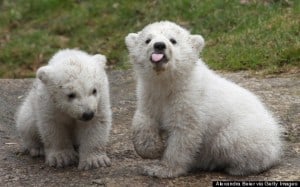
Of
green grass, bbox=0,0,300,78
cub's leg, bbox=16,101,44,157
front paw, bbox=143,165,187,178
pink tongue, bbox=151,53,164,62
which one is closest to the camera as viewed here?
pink tongue, bbox=151,53,164,62

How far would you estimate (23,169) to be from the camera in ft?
23.5

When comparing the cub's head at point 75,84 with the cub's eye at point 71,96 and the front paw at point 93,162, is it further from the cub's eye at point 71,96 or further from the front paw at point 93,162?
the front paw at point 93,162

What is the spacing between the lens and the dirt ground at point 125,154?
6.41 meters

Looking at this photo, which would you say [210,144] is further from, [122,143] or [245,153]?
[122,143]

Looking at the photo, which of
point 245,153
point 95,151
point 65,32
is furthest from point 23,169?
point 65,32

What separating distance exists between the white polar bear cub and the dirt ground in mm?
192

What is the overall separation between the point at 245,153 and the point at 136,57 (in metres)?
1.37

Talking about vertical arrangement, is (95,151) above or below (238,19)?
below

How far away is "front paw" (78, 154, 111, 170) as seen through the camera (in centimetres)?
697

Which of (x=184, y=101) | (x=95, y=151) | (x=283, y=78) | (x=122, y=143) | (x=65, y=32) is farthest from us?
(x=65, y=32)

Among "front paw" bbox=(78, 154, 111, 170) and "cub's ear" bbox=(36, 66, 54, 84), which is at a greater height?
"cub's ear" bbox=(36, 66, 54, 84)

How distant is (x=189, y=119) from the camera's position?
623cm

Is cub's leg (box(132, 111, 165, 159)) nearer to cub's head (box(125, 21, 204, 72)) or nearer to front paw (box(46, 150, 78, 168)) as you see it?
cub's head (box(125, 21, 204, 72))

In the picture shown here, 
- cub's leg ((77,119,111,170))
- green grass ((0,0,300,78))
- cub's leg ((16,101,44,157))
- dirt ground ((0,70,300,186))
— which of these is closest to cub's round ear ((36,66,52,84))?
cub's leg ((77,119,111,170))
